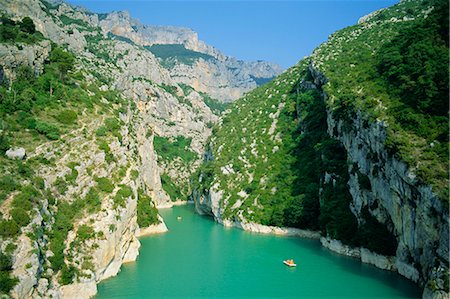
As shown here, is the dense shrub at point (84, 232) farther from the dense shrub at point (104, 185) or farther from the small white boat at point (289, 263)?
the small white boat at point (289, 263)

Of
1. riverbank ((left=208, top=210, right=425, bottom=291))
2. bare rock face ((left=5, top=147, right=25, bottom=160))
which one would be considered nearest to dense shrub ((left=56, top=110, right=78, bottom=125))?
bare rock face ((left=5, top=147, right=25, bottom=160))

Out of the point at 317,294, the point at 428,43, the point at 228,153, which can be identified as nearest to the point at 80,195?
the point at 317,294

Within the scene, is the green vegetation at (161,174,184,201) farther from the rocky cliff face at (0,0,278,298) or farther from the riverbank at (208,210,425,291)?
the rocky cliff face at (0,0,278,298)

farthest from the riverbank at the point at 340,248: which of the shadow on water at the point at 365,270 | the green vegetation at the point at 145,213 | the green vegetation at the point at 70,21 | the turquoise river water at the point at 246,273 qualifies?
the green vegetation at the point at 70,21

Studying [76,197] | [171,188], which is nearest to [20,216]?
[76,197]

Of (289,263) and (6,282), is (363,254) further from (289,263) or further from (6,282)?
(6,282)

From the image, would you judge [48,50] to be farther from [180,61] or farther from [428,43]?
[180,61]
